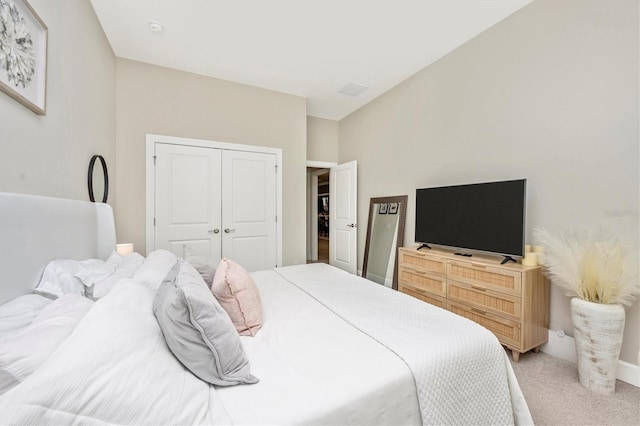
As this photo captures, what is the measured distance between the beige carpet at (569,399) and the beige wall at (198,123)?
3.00 meters

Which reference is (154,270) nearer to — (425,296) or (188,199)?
(188,199)

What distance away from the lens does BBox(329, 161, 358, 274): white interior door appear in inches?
179

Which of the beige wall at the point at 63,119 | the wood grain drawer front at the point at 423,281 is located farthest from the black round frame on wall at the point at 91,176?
the wood grain drawer front at the point at 423,281

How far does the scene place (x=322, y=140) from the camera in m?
4.98

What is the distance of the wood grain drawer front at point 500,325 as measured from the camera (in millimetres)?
2105

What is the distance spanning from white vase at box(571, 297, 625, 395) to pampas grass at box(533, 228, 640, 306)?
88 mm

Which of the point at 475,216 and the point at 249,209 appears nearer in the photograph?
the point at 475,216

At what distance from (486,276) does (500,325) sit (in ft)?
1.30

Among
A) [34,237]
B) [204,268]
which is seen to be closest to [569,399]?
[204,268]

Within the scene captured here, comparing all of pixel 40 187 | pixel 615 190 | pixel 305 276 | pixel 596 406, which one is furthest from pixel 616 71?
pixel 40 187

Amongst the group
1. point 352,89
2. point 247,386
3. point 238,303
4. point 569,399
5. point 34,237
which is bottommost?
point 569,399

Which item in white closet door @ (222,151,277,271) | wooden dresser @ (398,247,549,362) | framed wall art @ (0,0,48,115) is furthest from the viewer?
white closet door @ (222,151,277,271)

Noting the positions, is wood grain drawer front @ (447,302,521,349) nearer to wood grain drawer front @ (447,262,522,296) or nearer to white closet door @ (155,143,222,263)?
wood grain drawer front @ (447,262,522,296)

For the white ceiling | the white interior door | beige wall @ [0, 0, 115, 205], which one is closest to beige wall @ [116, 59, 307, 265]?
the white ceiling
